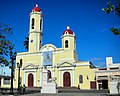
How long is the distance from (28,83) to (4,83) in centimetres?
596

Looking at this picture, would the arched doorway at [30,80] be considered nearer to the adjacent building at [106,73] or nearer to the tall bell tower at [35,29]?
the tall bell tower at [35,29]

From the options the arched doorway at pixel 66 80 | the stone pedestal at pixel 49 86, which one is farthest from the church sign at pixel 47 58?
the stone pedestal at pixel 49 86

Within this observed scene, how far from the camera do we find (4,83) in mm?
48031

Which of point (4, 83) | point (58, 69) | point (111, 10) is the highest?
point (111, 10)

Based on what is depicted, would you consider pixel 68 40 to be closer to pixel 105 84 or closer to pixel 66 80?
pixel 66 80

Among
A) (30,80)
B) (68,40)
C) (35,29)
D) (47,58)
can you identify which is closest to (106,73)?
(68,40)

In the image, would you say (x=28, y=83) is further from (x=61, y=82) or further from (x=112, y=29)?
(x=112, y=29)

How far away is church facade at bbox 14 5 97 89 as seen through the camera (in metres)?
41.5

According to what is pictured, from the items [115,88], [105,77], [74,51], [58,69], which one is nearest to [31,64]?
[58,69]

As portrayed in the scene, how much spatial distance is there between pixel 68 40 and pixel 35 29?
8987 millimetres

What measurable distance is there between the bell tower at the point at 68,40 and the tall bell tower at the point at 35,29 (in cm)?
661

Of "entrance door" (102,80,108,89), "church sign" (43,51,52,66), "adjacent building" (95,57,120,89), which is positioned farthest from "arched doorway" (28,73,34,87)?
"entrance door" (102,80,108,89)

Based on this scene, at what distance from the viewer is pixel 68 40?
147ft

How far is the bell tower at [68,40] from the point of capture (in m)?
44.6
